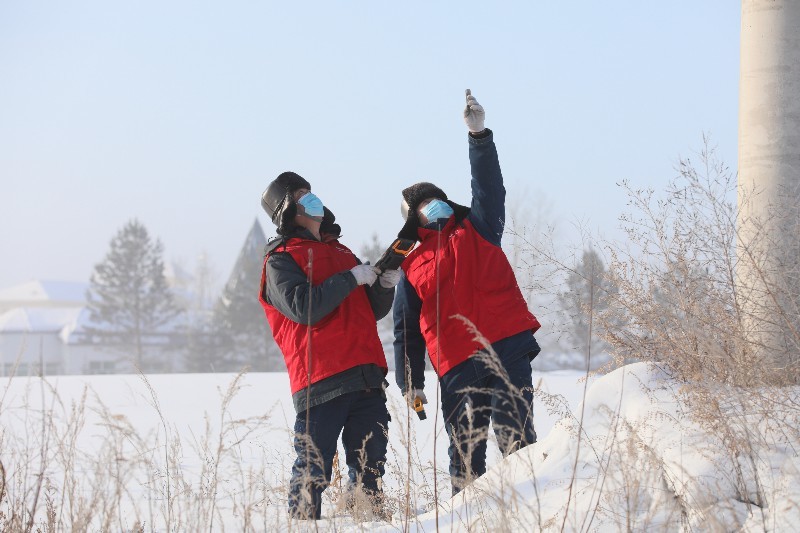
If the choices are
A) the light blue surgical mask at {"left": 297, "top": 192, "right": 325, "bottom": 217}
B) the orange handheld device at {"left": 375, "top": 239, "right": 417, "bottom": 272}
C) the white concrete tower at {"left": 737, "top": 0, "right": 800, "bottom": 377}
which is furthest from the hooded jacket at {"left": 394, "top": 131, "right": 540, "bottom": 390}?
the white concrete tower at {"left": 737, "top": 0, "right": 800, "bottom": 377}

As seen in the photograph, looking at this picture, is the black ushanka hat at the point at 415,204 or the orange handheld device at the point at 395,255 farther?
the black ushanka hat at the point at 415,204

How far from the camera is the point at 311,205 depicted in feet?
14.4

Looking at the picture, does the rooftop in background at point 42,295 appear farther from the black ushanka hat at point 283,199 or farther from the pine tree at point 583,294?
the pine tree at point 583,294

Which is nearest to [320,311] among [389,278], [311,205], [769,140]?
[389,278]

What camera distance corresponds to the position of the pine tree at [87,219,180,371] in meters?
45.9

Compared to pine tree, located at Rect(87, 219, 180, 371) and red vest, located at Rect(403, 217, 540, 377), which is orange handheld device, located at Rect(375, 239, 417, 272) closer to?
red vest, located at Rect(403, 217, 540, 377)

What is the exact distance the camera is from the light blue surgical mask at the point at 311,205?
4379 millimetres

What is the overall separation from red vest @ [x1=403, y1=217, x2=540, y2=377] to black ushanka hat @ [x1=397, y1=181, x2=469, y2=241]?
0.31ft

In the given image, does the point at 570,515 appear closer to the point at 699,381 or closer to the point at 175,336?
the point at 699,381

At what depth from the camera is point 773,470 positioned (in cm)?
300

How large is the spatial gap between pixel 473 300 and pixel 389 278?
0.43 meters

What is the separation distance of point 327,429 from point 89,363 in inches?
1853

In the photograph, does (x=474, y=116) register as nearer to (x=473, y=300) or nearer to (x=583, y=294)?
(x=473, y=300)

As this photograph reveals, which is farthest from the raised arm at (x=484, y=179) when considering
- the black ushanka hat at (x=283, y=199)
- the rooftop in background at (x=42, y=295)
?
the rooftop in background at (x=42, y=295)
